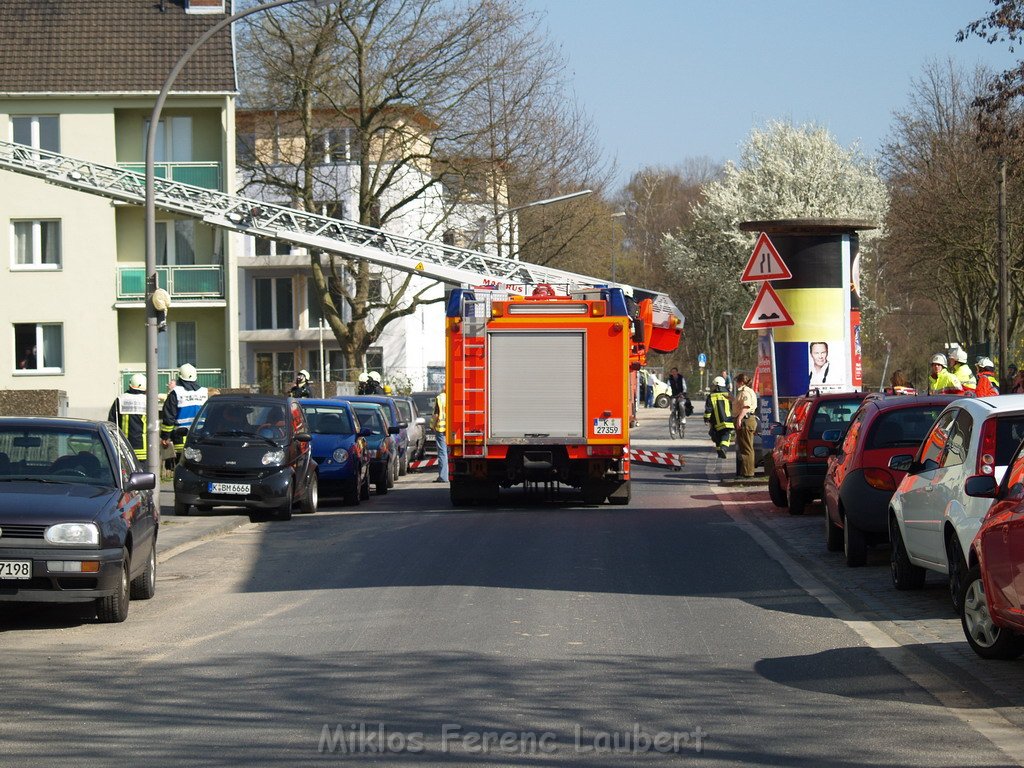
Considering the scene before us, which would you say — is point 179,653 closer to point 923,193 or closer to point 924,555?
point 924,555

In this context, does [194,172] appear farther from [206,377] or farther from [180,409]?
[180,409]

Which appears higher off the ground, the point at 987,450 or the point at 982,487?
the point at 987,450

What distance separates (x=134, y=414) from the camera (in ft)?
62.1

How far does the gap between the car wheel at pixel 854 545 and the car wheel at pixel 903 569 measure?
1293 millimetres

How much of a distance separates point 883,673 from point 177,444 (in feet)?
51.3

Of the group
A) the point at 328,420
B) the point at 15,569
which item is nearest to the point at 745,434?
the point at 328,420

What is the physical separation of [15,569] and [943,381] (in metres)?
14.5

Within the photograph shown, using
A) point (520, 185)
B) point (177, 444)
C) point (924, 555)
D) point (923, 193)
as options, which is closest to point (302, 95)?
point (520, 185)

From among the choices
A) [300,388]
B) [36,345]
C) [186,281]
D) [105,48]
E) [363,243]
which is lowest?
[300,388]

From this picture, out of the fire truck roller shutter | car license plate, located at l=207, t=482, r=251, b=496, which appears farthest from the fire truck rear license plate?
car license plate, located at l=207, t=482, r=251, b=496

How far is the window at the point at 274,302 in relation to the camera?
65.9m

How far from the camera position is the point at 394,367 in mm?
63750

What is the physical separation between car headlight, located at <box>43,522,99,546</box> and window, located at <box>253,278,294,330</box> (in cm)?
5624

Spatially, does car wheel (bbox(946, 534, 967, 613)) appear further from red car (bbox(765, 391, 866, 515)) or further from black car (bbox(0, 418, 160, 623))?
red car (bbox(765, 391, 866, 515))
